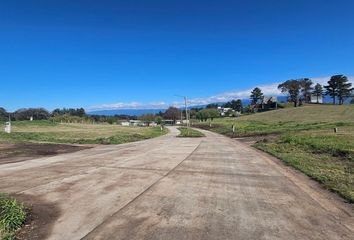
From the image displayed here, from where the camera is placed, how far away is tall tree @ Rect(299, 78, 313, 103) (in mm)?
149000

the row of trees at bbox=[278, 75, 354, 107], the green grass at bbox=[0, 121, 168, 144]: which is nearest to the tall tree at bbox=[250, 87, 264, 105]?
the row of trees at bbox=[278, 75, 354, 107]

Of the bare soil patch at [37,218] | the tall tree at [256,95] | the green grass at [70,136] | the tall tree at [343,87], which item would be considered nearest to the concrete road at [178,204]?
the bare soil patch at [37,218]

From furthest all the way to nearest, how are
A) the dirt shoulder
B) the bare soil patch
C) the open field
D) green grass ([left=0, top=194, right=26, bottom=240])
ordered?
1. the open field
2. the dirt shoulder
3. the bare soil patch
4. green grass ([left=0, top=194, right=26, bottom=240])

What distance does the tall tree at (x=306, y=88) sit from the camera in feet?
489

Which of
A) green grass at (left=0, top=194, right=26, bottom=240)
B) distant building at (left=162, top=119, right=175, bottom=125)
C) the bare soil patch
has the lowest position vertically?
distant building at (left=162, top=119, right=175, bottom=125)

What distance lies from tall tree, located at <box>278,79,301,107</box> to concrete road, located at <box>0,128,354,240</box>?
145 m

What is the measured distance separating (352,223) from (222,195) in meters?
3.01

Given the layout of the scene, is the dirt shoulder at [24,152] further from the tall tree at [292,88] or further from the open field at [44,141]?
the tall tree at [292,88]

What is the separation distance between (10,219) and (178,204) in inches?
130

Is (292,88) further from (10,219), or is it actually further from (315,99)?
(10,219)

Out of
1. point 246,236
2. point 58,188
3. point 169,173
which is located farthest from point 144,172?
point 246,236

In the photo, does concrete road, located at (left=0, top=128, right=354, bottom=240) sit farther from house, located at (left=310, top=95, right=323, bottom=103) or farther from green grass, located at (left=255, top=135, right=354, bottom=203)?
house, located at (left=310, top=95, right=323, bottom=103)

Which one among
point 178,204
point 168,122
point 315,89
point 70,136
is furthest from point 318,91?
point 178,204

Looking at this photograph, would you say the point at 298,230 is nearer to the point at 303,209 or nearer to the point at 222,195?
the point at 303,209
